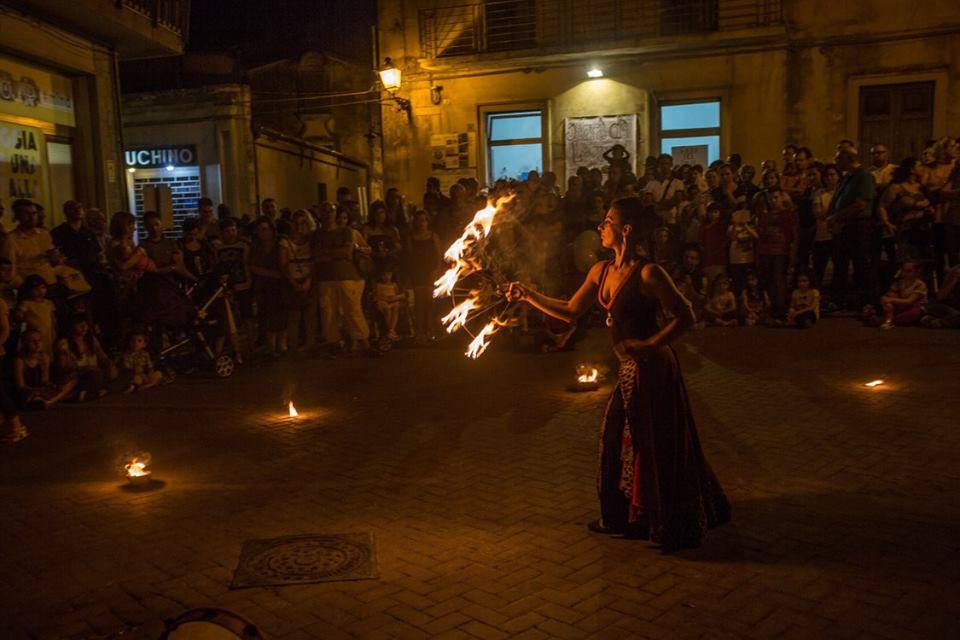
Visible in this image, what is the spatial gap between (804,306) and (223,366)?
316 inches

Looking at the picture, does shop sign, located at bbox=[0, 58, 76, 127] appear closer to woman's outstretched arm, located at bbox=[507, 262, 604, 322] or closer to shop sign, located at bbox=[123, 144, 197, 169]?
shop sign, located at bbox=[123, 144, 197, 169]

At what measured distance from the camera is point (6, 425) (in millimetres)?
8102

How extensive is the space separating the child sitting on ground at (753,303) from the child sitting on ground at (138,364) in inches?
323

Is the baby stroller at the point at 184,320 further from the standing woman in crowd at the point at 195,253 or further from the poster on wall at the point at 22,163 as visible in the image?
the poster on wall at the point at 22,163

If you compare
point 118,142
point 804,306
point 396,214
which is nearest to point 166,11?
point 118,142

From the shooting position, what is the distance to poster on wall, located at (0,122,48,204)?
503 inches

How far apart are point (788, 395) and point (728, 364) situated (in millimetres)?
1705

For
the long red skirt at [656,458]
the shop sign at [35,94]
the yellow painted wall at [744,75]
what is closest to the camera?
the long red skirt at [656,458]

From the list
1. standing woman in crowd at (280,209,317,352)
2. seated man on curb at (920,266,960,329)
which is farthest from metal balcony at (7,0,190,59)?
seated man on curb at (920,266,960,329)

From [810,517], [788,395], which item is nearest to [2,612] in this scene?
[810,517]

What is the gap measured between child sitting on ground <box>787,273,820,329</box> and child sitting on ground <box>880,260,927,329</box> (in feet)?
2.90

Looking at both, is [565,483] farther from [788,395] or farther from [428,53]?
[428,53]

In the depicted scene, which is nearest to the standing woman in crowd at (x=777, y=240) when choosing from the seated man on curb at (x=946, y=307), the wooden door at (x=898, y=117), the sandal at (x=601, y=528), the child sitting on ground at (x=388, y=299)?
the seated man on curb at (x=946, y=307)

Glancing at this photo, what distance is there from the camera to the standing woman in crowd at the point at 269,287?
1213 centimetres
